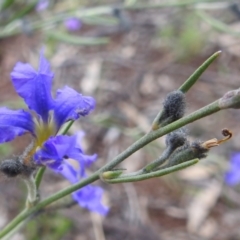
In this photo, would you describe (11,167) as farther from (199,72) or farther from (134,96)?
(134,96)

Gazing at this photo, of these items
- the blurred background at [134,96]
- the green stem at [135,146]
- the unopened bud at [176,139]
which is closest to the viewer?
the green stem at [135,146]

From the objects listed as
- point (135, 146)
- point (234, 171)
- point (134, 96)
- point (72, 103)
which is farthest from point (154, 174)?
point (134, 96)

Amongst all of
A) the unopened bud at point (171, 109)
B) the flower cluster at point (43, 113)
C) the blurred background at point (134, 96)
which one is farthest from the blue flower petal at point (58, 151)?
the blurred background at point (134, 96)

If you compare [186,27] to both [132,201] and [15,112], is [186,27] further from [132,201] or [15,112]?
[15,112]

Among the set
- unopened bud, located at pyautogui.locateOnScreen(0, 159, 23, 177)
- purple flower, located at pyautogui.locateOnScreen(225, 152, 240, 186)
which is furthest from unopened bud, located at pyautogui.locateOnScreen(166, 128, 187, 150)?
purple flower, located at pyautogui.locateOnScreen(225, 152, 240, 186)

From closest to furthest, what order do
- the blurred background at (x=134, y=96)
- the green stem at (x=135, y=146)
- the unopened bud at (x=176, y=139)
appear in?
1. the green stem at (x=135, y=146)
2. the unopened bud at (x=176, y=139)
3. the blurred background at (x=134, y=96)

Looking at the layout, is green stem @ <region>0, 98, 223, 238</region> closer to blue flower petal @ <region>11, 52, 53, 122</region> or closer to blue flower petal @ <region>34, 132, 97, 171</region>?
blue flower petal @ <region>34, 132, 97, 171</region>

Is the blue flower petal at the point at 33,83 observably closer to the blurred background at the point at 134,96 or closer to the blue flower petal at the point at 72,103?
the blue flower petal at the point at 72,103

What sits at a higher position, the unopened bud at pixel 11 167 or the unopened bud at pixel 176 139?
the unopened bud at pixel 176 139
